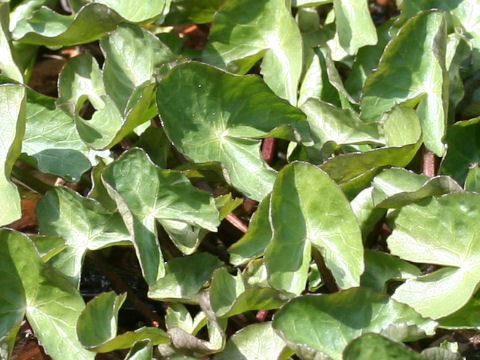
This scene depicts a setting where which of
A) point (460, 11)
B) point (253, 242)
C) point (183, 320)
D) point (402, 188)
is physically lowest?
point (183, 320)

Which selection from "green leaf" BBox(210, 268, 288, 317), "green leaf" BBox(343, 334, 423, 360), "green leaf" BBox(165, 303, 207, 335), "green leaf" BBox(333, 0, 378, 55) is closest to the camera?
"green leaf" BBox(343, 334, 423, 360)

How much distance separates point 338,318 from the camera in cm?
108

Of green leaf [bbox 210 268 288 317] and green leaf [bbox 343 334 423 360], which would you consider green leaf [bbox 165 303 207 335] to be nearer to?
green leaf [bbox 210 268 288 317]

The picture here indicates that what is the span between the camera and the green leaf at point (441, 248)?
1.12 meters

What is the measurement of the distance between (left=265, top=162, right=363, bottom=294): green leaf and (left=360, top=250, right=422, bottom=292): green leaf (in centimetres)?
6

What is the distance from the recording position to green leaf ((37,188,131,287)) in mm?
1271

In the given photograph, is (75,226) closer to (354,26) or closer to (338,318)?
(338,318)

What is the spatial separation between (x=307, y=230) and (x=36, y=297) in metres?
0.39

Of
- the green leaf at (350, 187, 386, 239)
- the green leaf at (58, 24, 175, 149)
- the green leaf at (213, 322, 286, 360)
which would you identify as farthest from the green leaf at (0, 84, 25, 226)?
the green leaf at (350, 187, 386, 239)

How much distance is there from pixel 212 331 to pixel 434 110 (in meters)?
0.49

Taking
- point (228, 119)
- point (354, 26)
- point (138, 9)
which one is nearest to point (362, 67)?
point (354, 26)

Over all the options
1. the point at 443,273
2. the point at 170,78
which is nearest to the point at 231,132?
the point at 170,78

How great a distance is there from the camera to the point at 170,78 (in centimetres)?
128

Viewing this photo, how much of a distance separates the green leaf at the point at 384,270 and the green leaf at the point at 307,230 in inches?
2.3
